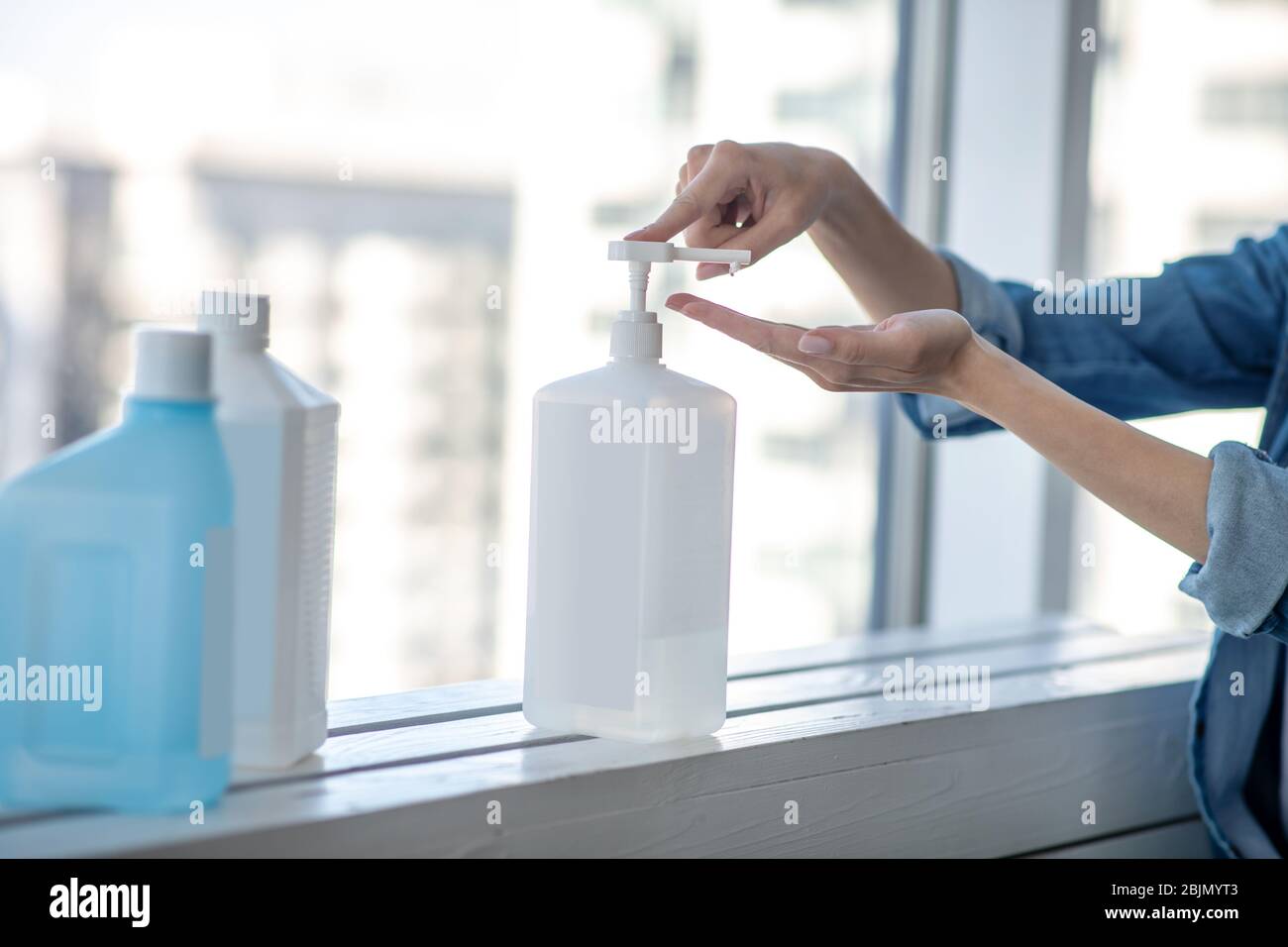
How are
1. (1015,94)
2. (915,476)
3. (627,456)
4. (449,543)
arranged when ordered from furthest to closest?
(449,543), (915,476), (1015,94), (627,456)

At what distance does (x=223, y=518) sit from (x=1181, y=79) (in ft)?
4.65

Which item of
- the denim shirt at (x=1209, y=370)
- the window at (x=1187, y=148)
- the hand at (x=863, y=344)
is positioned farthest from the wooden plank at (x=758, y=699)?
the window at (x=1187, y=148)

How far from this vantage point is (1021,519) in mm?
1478

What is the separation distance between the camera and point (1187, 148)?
1531mm

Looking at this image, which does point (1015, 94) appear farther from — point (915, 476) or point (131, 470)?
point (131, 470)

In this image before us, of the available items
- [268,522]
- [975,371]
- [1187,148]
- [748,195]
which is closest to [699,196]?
[748,195]

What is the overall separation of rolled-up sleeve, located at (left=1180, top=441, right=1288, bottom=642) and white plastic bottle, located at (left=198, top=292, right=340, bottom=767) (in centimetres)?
46

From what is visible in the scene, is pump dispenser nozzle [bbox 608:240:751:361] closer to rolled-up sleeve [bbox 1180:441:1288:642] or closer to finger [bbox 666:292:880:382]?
finger [bbox 666:292:880:382]

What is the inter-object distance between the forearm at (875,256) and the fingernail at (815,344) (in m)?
0.23

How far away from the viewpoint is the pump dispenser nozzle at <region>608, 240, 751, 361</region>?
652 mm

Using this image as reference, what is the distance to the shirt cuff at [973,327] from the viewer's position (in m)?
0.88

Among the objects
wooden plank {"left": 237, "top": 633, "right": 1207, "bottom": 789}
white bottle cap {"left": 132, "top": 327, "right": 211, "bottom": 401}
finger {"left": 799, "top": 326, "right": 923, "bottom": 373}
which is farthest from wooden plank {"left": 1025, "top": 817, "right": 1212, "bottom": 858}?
white bottle cap {"left": 132, "top": 327, "right": 211, "bottom": 401}
